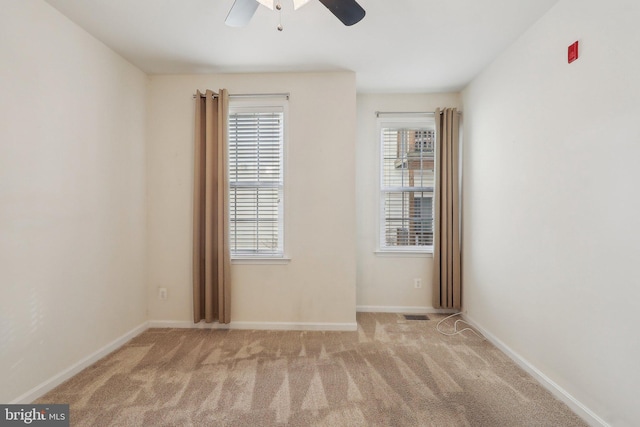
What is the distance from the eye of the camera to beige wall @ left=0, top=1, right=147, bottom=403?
1.79 meters

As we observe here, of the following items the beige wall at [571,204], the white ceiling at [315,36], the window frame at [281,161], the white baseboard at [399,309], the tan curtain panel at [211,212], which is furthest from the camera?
the white baseboard at [399,309]

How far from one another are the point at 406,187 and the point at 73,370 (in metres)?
3.53

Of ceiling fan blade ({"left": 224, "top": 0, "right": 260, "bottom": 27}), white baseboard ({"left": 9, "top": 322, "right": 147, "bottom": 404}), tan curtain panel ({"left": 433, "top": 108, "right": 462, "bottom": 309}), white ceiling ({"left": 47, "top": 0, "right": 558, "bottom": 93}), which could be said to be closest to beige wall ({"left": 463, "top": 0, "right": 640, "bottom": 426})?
white ceiling ({"left": 47, "top": 0, "right": 558, "bottom": 93})

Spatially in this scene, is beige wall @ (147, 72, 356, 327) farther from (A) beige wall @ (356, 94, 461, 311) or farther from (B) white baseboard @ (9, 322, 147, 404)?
(A) beige wall @ (356, 94, 461, 311)

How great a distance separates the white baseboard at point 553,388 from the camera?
1.70 m

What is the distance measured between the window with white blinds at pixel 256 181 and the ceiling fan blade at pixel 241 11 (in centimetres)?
124

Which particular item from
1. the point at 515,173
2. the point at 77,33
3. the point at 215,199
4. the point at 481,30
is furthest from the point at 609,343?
the point at 77,33

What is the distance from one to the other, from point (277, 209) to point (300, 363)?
149 cm

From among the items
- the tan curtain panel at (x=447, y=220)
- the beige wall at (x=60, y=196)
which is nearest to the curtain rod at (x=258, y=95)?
the beige wall at (x=60, y=196)

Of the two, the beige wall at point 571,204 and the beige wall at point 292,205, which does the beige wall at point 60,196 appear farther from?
the beige wall at point 571,204

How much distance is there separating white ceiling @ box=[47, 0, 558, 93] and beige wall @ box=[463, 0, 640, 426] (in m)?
0.33

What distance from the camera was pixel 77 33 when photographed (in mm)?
2264

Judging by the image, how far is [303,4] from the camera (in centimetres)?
174

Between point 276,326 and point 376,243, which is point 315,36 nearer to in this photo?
point 376,243
